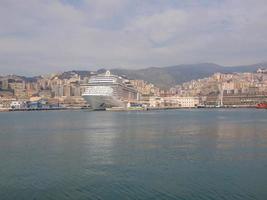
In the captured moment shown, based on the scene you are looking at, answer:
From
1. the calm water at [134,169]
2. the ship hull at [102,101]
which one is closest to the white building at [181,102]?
the ship hull at [102,101]

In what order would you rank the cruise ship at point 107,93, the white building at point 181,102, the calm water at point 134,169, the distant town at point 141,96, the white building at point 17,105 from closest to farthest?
the calm water at point 134,169 < the cruise ship at point 107,93 < the white building at point 17,105 < the distant town at point 141,96 < the white building at point 181,102

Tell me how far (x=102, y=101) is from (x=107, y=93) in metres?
1.54

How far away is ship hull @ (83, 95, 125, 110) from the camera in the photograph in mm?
48559

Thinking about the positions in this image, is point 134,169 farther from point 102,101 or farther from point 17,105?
point 17,105

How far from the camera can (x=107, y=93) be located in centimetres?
4853

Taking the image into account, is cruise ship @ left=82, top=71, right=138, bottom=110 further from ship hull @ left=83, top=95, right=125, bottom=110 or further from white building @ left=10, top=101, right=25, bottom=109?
white building @ left=10, top=101, right=25, bottom=109

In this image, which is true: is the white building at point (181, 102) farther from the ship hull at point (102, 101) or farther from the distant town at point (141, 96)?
the ship hull at point (102, 101)

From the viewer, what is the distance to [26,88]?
9956 centimetres

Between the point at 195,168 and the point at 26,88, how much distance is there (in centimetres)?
9348

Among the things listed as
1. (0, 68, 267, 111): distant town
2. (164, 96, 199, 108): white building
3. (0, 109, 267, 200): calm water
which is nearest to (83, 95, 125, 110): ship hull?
(0, 68, 267, 111): distant town

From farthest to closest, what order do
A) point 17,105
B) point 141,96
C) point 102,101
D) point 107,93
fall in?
1. point 141,96
2. point 17,105
3. point 102,101
4. point 107,93

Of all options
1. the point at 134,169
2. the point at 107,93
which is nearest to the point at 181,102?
the point at 107,93

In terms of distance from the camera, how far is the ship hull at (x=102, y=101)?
4856cm

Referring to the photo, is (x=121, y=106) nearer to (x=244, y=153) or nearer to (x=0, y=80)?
(x=244, y=153)
